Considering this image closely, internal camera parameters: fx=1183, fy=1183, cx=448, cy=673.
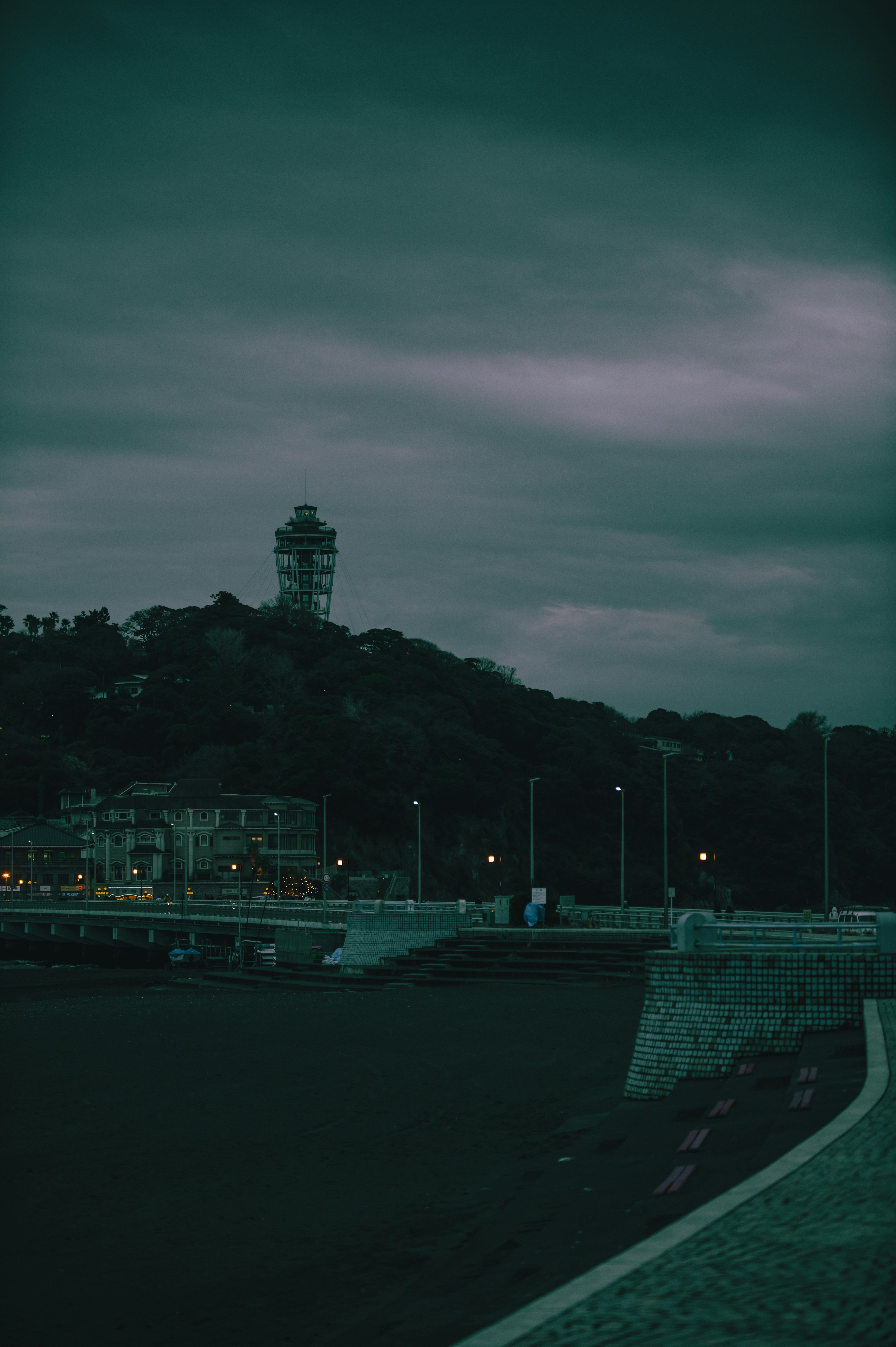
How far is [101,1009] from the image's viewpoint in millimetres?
39750

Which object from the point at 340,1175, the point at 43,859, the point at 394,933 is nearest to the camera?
the point at 340,1175

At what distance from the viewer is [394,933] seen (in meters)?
44.7

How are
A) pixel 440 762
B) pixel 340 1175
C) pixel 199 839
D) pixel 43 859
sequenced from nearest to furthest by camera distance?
pixel 340 1175 < pixel 199 839 < pixel 43 859 < pixel 440 762

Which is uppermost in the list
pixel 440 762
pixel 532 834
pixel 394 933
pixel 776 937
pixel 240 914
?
pixel 440 762

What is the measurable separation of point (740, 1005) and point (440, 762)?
322 ft

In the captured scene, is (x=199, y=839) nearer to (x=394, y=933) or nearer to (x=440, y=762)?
(x=440, y=762)

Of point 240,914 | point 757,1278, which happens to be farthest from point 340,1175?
point 240,914

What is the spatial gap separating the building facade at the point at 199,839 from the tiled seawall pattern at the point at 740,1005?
273 ft

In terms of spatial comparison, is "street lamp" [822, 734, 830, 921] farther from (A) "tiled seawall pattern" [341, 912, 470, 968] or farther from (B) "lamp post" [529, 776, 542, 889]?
(A) "tiled seawall pattern" [341, 912, 470, 968]

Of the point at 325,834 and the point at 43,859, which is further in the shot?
the point at 43,859

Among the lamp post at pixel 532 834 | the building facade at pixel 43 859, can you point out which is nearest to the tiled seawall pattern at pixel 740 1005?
the lamp post at pixel 532 834

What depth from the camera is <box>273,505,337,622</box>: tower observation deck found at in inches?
7426

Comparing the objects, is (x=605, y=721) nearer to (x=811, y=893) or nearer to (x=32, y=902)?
(x=811, y=893)

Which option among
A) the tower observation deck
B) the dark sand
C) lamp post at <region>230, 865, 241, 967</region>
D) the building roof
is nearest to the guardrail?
the dark sand
